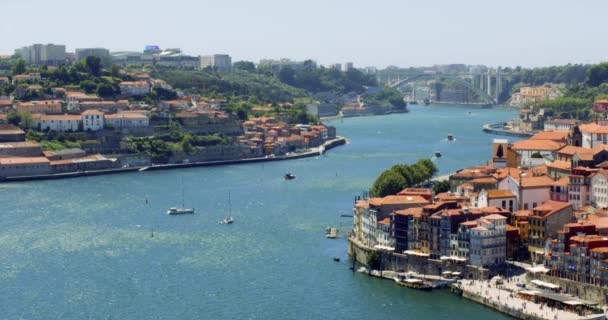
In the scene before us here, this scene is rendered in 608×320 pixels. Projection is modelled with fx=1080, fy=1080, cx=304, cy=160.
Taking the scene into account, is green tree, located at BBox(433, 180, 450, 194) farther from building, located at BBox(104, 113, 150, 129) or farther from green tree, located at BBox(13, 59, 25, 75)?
green tree, located at BBox(13, 59, 25, 75)

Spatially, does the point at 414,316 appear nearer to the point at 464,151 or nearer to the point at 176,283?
the point at 176,283

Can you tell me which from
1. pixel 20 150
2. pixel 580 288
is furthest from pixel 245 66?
pixel 580 288

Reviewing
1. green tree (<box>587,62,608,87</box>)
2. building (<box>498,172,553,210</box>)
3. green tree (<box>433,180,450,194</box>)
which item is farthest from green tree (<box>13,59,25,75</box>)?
green tree (<box>587,62,608,87</box>)

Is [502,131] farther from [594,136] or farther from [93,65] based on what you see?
[594,136]

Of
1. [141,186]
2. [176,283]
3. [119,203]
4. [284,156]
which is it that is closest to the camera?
[176,283]

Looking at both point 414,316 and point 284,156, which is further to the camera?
point 284,156

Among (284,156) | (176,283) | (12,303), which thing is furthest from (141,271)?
(284,156)

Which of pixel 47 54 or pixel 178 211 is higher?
pixel 47 54

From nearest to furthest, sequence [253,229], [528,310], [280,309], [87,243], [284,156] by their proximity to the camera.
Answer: [528,310], [280,309], [87,243], [253,229], [284,156]
